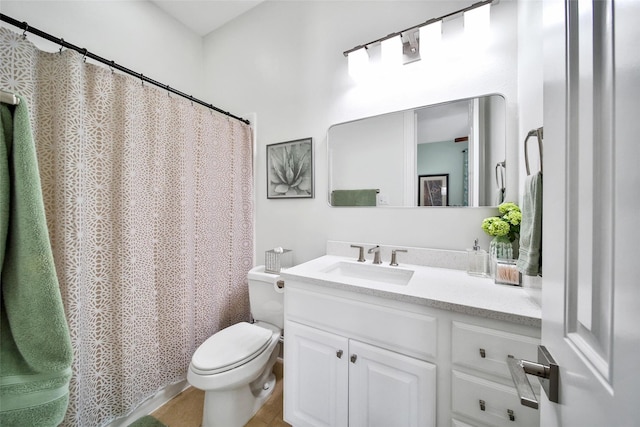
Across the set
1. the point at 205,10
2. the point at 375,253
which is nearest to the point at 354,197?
the point at 375,253

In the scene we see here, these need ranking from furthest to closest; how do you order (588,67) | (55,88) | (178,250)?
1. (178,250)
2. (55,88)
3. (588,67)

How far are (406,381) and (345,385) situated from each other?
11.0 inches

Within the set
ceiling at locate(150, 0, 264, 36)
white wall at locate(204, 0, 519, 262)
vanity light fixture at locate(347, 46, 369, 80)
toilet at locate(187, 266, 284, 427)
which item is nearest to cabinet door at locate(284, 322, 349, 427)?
toilet at locate(187, 266, 284, 427)

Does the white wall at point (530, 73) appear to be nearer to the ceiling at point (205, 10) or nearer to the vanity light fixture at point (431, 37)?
the vanity light fixture at point (431, 37)

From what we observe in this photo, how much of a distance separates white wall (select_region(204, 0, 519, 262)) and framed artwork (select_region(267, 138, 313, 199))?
0.05m

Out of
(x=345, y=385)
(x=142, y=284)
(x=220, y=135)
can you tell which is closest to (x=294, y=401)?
(x=345, y=385)

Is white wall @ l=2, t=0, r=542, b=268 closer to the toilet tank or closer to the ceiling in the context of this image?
the ceiling

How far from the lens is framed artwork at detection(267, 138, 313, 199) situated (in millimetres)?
1765

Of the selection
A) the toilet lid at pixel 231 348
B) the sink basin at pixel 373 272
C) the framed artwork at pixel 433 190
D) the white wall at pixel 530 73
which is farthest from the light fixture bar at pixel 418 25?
the toilet lid at pixel 231 348

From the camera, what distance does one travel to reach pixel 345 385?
3.48ft

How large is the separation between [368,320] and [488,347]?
416mm

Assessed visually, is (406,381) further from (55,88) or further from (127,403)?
(55,88)

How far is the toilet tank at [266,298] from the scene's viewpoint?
1.57 m

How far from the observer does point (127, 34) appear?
171 cm
